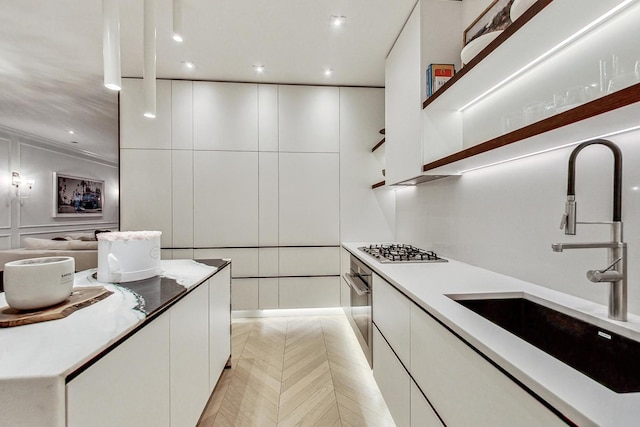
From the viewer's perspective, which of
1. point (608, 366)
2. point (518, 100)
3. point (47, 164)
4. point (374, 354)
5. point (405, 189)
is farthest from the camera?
point (47, 164)

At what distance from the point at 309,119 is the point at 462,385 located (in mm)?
3104

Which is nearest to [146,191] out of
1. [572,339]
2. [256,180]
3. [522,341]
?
[256,180]

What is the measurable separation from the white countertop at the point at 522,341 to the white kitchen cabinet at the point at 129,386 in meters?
1.04

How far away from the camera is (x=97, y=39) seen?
100 inches

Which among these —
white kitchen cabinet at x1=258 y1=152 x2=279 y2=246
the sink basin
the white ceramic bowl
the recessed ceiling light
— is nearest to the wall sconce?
white kitchen cabinet at x1=258 y1=152 x2=279 y2=246

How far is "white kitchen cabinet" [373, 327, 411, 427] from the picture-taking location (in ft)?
4.31

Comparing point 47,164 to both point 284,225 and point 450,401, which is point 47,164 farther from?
point 450,401

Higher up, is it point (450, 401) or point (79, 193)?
point (79, 193)

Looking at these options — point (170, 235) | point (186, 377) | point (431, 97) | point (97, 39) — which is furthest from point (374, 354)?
point (97, 39)

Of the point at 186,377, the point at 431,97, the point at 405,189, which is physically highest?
the point at 431,97

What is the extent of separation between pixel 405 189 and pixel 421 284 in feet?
5.97

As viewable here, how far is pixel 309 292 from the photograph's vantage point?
338 cm

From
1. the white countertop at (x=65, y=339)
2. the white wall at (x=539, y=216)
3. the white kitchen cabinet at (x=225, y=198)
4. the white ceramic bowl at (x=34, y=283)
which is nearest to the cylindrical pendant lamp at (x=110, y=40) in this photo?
the white ceramic bowl at (x=34, y=283)

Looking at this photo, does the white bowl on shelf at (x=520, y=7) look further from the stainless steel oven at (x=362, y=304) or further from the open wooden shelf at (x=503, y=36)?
the stainless steel oven at (x=362, y=304)
